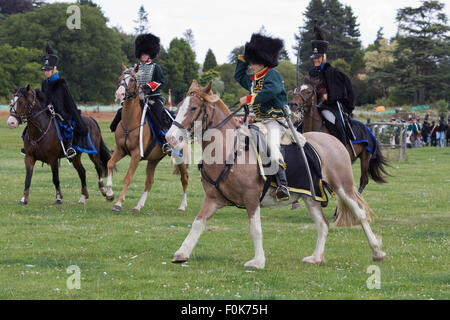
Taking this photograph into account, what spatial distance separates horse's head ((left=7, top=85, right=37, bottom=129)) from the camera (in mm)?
15640

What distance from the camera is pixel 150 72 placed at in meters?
16.5

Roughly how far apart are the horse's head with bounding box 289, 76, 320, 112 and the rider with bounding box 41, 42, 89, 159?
5.74 meters

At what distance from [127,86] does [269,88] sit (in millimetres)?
6779

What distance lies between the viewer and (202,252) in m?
10.7

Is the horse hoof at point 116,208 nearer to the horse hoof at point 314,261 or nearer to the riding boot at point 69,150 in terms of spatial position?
the riding boot at point 69,150

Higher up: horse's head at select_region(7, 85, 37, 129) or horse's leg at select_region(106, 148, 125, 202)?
horse's head at select_region(7, 85, 37, 129)

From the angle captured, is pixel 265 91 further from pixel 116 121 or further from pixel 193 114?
pixel 116 121

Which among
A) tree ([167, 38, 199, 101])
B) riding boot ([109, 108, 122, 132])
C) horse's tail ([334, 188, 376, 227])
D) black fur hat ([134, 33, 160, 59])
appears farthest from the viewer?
tree ([167, 38, 199, 101])

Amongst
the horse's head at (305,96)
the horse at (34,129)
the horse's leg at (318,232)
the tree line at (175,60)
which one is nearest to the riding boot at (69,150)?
the horse at (34,129)

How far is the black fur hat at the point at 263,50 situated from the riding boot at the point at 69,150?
7.74m

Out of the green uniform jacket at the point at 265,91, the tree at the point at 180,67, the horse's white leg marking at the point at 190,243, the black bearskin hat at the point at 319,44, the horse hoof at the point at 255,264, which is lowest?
the horse hoof at the point at 255,264

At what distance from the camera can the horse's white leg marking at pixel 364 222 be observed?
10234 millimetres

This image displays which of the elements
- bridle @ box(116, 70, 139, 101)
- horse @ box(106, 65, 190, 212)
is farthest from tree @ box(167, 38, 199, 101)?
bridle @ box(116, 70, 139, 101)

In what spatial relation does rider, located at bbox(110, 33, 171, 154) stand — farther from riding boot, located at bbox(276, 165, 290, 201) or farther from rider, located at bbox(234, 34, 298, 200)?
riding boot, located at bbox(276, 165, 290, 201)
